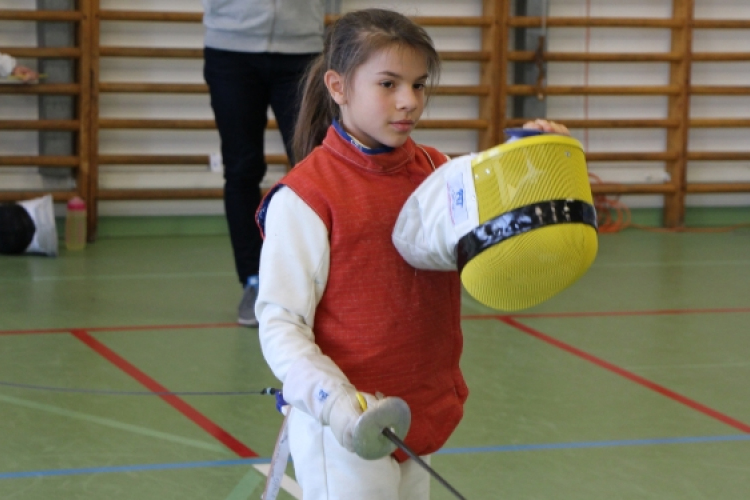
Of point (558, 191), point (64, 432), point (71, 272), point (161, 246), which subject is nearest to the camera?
point (558, 191)

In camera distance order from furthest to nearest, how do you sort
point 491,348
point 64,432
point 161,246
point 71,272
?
point 161,246 < point 71,272 < point 491,348 < point 64,432

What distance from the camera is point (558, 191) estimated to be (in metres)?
1.11

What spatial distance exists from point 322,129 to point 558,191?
1.56ft

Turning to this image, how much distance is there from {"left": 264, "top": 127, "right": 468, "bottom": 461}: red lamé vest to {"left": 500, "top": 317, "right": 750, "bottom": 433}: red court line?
1208mm

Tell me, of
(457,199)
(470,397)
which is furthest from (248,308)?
(457,199)

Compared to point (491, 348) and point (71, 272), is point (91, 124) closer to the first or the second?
point (71, 272)

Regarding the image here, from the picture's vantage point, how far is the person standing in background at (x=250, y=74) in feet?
9.81

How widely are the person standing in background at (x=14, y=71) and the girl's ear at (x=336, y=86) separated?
372 centimetres

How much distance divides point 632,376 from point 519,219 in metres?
1.73

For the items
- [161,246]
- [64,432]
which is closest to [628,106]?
[161,246]

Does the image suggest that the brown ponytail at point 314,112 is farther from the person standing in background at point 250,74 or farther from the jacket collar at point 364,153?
the person standing in background at point 250,74

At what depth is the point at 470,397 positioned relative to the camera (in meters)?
2.50

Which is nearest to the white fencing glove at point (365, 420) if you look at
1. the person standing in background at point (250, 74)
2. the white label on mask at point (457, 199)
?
the white label on mask at point (457, 199)

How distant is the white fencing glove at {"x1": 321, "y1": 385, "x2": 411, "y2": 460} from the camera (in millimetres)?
1003
